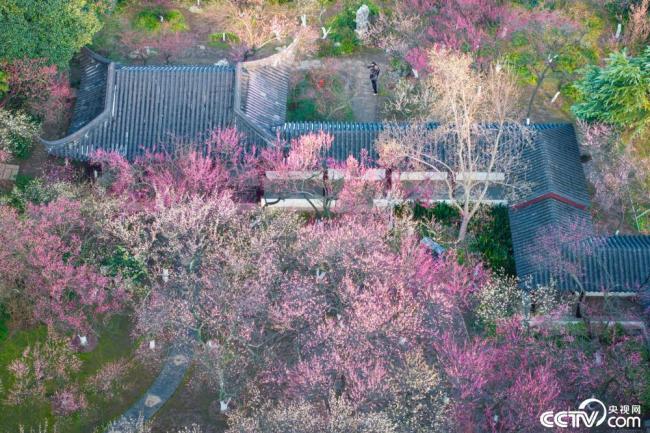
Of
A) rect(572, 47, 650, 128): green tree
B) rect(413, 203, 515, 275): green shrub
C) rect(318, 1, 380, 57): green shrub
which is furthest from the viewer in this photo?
rect(318, 1, 380, 57): green shrub

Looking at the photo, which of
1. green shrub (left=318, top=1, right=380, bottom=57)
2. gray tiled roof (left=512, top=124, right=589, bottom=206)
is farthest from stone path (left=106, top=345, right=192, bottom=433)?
green shrub (left=318, top=1, right=380, bottom=57)

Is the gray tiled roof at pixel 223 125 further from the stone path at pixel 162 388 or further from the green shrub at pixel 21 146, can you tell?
the stone path at pixel 162 388

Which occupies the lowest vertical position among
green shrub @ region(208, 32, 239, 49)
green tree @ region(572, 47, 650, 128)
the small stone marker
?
the small stone marker

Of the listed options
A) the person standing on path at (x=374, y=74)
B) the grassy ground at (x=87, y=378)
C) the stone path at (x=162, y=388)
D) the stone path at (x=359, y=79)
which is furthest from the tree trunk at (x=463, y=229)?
the grassy ground at (x=87, y=378)

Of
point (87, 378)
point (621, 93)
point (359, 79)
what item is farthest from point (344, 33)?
point (87, 378)

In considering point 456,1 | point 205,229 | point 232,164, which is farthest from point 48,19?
point 456,1

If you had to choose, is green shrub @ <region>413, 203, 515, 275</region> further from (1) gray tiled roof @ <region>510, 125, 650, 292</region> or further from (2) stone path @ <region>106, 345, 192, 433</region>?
(2) stone path @ <region>106, 345, 192, 433</region>

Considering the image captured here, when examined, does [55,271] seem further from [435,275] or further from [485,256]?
[485,256]
